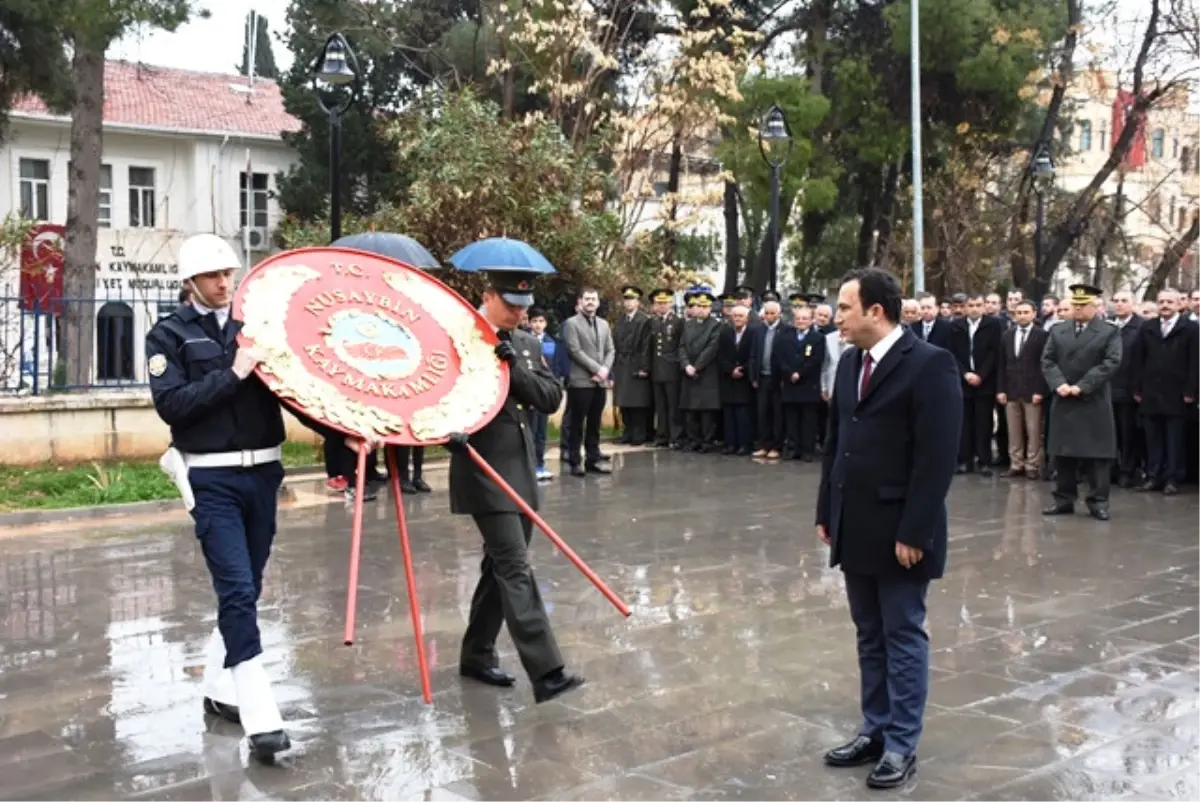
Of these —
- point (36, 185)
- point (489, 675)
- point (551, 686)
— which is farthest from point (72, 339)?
point (36, 185)

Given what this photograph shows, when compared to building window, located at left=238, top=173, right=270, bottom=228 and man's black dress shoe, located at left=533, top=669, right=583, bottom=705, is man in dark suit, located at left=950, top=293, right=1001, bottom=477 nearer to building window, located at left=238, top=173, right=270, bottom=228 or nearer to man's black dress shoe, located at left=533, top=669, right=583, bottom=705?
man's black dress shoe, located at left=533, top=669, right=583, bottom=705

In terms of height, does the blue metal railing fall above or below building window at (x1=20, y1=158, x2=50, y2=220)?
below

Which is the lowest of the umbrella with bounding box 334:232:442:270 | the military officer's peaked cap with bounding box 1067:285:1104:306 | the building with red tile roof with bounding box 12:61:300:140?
the military officer's peaked cap with bounding box 1067:285:1104:306

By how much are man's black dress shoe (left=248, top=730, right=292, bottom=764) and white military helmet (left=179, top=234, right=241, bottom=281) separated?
6.03 feet

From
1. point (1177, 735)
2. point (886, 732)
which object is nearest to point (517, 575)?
point (886, 732)

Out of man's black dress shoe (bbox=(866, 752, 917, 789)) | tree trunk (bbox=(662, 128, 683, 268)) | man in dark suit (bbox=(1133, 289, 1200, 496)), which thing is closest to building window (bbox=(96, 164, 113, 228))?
tree trunk (bbox=(662, 128, 683, 268))

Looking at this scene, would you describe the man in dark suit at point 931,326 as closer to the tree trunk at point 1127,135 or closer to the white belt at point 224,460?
the white belt at point 224,460

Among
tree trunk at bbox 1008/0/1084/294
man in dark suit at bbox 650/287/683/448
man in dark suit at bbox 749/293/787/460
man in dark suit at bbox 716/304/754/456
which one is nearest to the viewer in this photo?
man in dark suit at bbox 749/293/787/460

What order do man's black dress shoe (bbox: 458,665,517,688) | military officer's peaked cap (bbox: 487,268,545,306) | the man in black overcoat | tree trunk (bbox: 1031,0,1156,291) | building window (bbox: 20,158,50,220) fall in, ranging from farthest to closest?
1. building window (bbox: 20,158,50,220)
2. tree trunk (bbox: 1031,0,1156,291)
3. the man in black overcoat
4. man's black dress shoe (bbox: 458,665,517,688)
5. military officer's peaked cap (bbox: 487,268,545,306)

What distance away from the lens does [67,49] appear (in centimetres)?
1513

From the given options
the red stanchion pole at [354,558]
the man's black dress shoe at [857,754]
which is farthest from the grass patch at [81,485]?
the man's black dress shoe at [857,754]

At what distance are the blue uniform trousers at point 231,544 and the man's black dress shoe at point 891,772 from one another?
240cm

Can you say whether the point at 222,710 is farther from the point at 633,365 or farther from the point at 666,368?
the point at 633,365

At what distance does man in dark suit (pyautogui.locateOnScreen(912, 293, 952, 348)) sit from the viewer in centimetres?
1443
